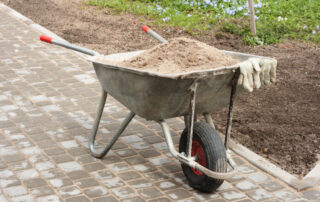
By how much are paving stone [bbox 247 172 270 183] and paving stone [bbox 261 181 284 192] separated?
0.07 m

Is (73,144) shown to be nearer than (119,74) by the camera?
No

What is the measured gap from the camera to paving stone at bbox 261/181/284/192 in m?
4.57

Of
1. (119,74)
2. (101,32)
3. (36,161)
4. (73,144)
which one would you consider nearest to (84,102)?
(73,144)

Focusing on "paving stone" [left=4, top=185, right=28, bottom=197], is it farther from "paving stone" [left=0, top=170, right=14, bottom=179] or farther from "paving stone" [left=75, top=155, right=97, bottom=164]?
"paving stone" [left=75, top=155, right=97, bottom=164]

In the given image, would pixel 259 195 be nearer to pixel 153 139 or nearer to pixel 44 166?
pixel 153 139

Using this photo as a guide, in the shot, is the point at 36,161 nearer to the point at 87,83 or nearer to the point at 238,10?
the point at 87,83

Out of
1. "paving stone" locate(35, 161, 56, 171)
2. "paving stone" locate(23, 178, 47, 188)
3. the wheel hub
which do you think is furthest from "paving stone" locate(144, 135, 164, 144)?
"paving stone" locate(23, 178, 47, 188)

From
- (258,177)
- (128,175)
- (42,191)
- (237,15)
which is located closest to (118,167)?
(128,175)

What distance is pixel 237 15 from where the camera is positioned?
30.5ft

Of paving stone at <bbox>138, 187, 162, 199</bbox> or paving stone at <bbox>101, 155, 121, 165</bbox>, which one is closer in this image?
paving stone at <bbox>138, 187, 162, 199</bbox>

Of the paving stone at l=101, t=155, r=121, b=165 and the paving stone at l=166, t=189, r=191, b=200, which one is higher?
the paving stone at l=101, t=155, r=121, b=165

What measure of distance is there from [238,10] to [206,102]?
5.35 meters

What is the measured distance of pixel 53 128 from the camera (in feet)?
18.5

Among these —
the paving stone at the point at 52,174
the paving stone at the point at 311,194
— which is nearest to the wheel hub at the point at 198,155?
the paving stone at the point at 311,194
